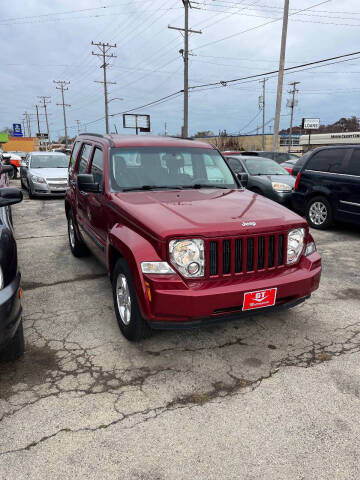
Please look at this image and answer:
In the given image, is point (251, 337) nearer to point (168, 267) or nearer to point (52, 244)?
point (168, 267)

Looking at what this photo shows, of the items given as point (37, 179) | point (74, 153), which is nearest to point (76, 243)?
point (74, 153)

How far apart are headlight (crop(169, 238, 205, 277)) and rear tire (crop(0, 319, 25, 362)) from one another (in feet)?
4.53

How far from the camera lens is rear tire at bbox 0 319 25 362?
9.60 ft

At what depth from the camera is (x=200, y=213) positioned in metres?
3.08

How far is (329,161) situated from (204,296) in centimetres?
603

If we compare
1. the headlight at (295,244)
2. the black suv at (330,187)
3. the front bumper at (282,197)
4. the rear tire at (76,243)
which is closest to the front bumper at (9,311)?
the headlight at (295,244)

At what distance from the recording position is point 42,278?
5.05m

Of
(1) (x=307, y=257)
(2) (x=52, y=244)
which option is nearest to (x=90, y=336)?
(1) (x=307, y=257)

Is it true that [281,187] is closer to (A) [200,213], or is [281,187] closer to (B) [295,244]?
(B) [295,244]

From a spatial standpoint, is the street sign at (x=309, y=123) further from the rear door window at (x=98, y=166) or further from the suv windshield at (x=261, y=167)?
the rear door window at (x=98, y=166)

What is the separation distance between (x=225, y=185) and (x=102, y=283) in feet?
6.84

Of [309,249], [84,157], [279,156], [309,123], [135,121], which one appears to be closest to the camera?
[309,249]

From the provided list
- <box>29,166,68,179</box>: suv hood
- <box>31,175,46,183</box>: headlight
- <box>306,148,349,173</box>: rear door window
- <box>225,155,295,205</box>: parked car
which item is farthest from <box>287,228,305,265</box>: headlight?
<box>31,175,46,183</box>: headlight

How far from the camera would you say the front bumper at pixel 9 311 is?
2.46 m
